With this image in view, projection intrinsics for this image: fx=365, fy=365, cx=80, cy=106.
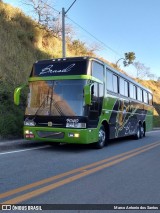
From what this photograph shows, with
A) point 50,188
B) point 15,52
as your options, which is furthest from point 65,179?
point 15,52

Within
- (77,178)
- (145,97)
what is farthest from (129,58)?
(77,178)

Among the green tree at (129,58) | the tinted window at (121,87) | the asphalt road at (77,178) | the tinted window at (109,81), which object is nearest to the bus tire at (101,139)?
the asphalt road at (77,178)

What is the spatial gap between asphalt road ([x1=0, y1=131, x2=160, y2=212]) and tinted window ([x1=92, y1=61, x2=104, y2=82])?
2807mm

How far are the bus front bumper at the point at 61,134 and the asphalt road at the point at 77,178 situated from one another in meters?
0.44

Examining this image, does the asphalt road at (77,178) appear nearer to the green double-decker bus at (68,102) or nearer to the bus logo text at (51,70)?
A: the green double-decker bus at (68,102)

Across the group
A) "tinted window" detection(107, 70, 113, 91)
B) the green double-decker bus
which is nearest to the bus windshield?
the green double-decker bus

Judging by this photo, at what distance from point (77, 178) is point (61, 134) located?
4.35m

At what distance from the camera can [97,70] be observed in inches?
518

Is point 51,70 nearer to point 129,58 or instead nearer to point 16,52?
point 16,52

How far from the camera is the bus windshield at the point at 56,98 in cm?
1202

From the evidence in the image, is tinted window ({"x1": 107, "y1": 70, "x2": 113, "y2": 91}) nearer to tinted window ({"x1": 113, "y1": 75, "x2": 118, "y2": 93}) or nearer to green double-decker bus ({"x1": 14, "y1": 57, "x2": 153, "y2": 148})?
green double-decker bus ({"x1": 14, "y1": 57, "x2": 153, "y2": 148})

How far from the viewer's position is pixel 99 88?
A: 13.2 meters

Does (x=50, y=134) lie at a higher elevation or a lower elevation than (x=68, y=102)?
lower

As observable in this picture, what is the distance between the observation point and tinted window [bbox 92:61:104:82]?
12802mm
